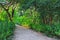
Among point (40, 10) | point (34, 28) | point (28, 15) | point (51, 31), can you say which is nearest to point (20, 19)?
point (28, 15)

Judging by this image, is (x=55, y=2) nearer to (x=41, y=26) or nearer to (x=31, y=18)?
(x=41, y=26)

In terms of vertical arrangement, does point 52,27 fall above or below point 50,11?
below

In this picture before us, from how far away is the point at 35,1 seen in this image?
1805 cm

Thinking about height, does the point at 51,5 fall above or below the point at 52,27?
above

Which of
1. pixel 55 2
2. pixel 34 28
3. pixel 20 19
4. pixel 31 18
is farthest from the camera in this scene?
pixel 20 19

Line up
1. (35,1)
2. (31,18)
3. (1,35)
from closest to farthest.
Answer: (1,35) < (35,1) < (31,18)

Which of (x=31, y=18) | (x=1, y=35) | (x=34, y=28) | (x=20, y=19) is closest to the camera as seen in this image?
(x=1, y=35)

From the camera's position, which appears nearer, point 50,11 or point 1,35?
point 1,35

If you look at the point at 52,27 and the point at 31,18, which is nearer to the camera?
the point at 52,27

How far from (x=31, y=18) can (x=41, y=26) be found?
15.3 ft

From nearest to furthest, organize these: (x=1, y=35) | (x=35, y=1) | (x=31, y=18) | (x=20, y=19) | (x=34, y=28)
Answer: (x=1, y=35), (x=35, y=1), (x=34, y=28), (x=31, y=18), (x=20, y=19)

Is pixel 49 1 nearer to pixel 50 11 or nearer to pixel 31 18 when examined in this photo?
pixel 50 11

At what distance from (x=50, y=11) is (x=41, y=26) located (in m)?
1.77

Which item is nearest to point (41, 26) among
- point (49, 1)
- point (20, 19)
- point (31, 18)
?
point (49, 1)
